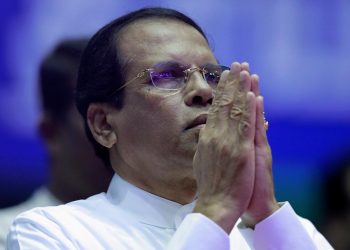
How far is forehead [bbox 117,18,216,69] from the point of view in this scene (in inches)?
111

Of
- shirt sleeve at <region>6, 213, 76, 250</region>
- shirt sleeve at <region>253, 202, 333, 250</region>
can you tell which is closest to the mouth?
shirt sleeve at <region>253, 202, 333, 250</region>

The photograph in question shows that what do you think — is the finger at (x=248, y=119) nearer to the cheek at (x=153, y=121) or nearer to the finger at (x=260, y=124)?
the finger at (x=260, y=124)

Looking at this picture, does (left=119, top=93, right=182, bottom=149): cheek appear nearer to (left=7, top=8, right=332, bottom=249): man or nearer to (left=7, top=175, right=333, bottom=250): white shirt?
(left=7, top=8, right=332, bottom=249): man

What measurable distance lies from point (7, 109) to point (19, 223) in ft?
4.91

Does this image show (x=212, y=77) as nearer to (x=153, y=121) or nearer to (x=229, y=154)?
(x=153, y=121)

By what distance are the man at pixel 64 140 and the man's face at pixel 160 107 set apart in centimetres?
94

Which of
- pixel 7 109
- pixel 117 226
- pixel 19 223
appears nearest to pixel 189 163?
pixel 117 226

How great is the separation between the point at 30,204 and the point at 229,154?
1786 mm

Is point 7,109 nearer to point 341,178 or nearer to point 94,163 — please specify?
point 94,163

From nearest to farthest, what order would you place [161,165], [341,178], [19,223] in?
[19,223]
[161,165]
[341,178]

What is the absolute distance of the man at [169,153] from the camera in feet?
7.84

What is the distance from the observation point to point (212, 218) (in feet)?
7.64

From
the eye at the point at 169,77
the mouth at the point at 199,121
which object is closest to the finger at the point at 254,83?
the mouth at the point at 199,121

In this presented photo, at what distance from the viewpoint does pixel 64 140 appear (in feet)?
12.8
